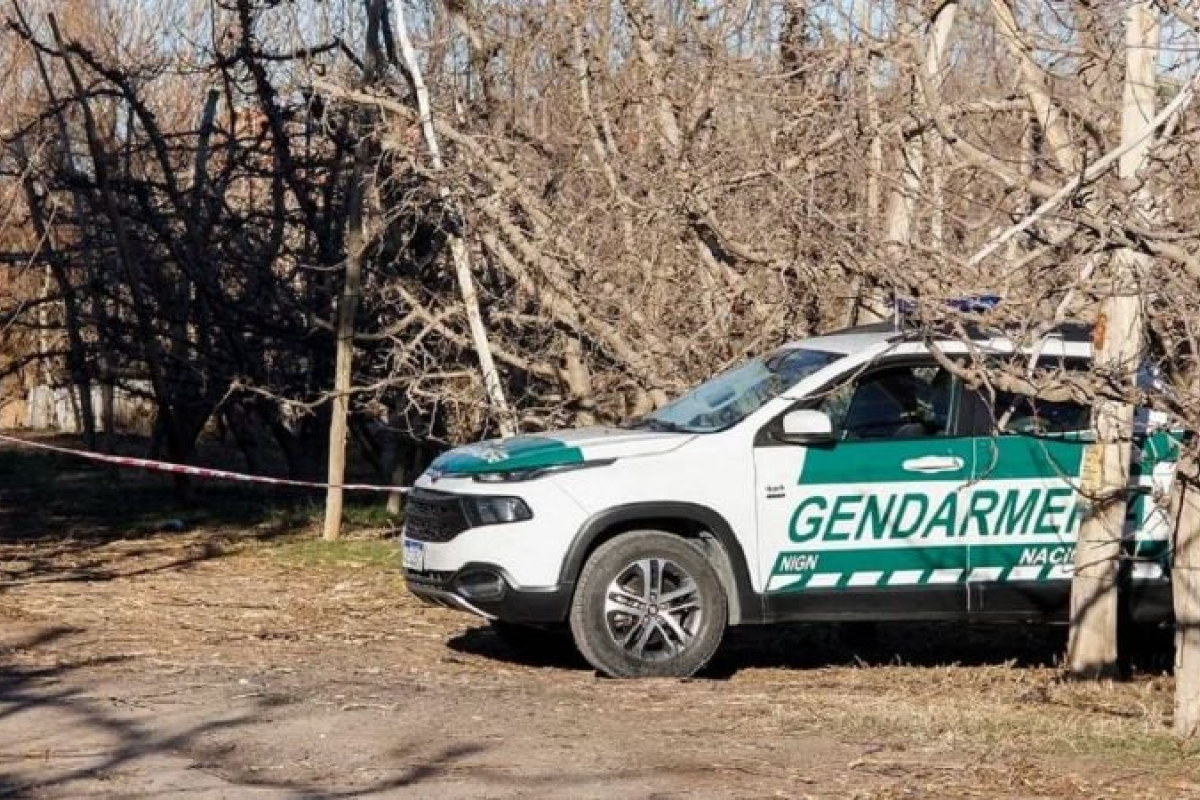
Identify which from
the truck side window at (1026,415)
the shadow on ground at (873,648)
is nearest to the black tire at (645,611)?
the shadow on ground at (873,648)

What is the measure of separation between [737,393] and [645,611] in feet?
4.50

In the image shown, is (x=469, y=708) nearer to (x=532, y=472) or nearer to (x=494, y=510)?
(x=494, y=510)

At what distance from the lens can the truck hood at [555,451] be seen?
35.6 ft

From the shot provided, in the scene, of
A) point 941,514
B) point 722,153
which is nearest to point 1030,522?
point 941,514

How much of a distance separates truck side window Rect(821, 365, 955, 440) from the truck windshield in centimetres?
22

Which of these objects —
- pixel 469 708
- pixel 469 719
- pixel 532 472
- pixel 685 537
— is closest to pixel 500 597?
pixel 532 472

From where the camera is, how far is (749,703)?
9758 millimetres

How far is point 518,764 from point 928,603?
3489 millimetres

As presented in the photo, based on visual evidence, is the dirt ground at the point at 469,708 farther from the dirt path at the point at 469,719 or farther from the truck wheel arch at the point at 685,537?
the truck wheel arch at the point at 685,537

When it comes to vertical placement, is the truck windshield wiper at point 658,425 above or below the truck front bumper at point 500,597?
above

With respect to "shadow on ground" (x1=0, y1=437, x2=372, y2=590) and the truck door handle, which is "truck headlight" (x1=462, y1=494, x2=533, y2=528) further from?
"shadow on ground" (x1=0, y1=437, x2=372, y2=590)

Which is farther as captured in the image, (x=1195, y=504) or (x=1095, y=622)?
(x=1095, y=622)

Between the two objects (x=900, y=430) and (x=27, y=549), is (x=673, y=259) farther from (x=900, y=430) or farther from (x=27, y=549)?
(x=27, y=549)

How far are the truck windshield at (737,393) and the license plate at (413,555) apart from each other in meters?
1.37
